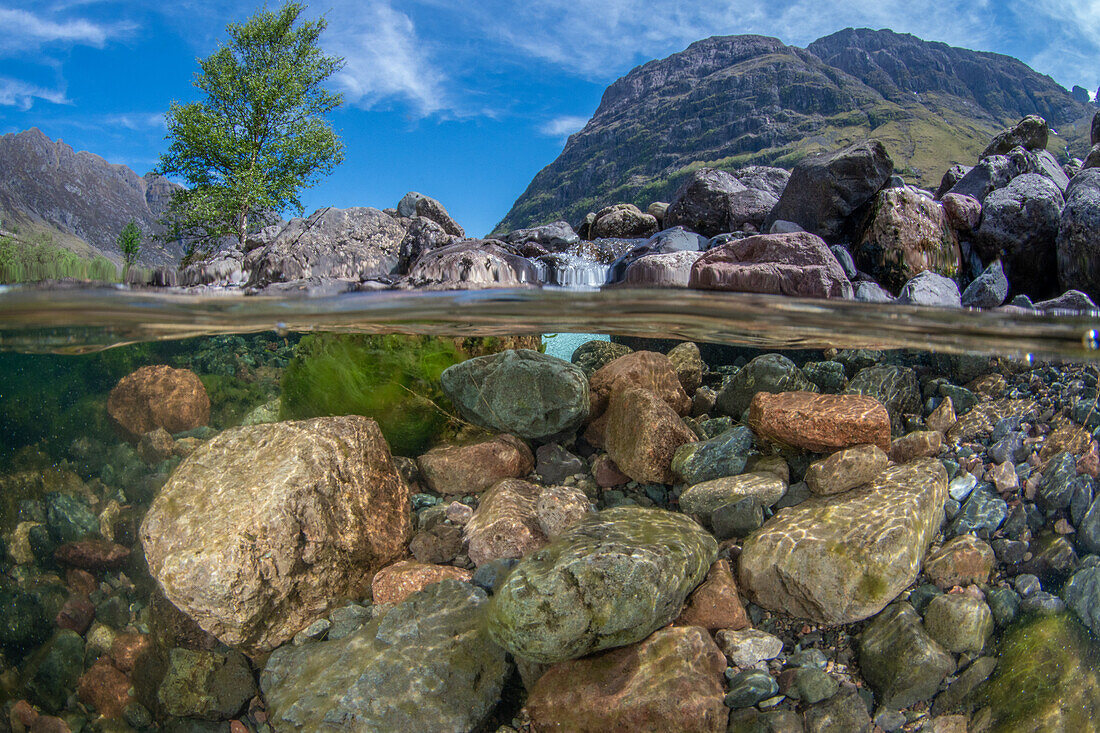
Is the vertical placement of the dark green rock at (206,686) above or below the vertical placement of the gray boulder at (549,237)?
below

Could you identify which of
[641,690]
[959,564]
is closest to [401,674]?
[641,690]

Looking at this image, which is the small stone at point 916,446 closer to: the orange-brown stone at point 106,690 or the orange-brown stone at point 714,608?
the orange-brown stone at point 714,608

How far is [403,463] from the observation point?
264 inches

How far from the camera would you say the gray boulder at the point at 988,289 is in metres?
9.55

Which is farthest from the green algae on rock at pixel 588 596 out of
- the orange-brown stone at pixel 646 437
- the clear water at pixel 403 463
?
the orange-brown stone at pixel 646 437

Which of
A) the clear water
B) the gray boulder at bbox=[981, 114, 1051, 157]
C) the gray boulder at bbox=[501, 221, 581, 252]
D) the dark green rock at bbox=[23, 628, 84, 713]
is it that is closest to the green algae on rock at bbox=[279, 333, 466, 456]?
the clear water

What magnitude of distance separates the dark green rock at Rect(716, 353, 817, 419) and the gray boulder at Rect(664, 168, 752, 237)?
10449 millimetres

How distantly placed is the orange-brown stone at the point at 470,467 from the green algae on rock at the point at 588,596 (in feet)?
6.64

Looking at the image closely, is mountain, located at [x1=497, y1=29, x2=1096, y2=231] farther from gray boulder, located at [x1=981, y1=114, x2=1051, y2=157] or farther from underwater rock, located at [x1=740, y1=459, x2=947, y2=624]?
underwater rock, located at [x1=740, y1=459, x2=947, y2=624]

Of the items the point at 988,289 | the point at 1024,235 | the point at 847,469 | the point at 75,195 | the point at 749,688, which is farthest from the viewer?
the point at 75,195

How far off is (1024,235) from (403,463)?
546 inches

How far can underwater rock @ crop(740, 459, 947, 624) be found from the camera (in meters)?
4.60

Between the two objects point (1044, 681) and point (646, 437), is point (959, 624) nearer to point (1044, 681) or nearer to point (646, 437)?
point (1044, 681)

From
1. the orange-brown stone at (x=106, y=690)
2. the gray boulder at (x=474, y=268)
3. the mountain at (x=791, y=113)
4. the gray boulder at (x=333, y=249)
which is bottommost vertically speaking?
the orange-brown stone at (x=106, y=690)
